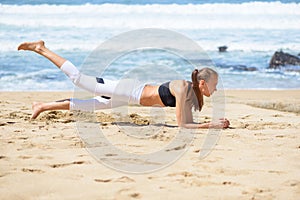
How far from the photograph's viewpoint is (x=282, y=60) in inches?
439

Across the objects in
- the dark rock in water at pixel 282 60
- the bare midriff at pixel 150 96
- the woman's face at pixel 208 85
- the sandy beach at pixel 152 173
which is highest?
the dark rock in water at pixel 282 60

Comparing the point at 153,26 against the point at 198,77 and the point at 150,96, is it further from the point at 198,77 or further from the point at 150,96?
the point at 198,77

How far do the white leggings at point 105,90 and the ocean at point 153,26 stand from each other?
12.1ft

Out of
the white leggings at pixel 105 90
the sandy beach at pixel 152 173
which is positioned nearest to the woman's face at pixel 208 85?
the sandy beach at pixel 152 173

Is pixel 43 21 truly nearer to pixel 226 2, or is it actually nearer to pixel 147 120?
pixel 226 2

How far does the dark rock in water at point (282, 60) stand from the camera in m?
11.0

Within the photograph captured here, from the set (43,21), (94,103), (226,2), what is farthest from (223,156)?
(226,2)

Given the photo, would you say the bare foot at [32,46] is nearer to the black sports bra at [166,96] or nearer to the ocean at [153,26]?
the black sports bra at [166,96]

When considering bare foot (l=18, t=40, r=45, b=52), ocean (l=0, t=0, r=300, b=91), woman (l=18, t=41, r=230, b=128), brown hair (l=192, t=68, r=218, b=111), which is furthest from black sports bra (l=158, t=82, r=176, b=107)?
ocean (l=0, t=0, r=300, b=91)

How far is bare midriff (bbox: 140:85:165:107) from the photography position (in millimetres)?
4895

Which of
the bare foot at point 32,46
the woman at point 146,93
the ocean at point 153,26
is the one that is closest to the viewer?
the woman at point 146,93

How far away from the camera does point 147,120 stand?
5.17 metres

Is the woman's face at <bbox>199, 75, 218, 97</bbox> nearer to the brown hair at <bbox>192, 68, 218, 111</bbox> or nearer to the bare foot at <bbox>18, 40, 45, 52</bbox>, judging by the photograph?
the brown hair at <bbox>192, 68, 218, 111</bbox>

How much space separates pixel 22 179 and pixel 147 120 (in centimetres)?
227
